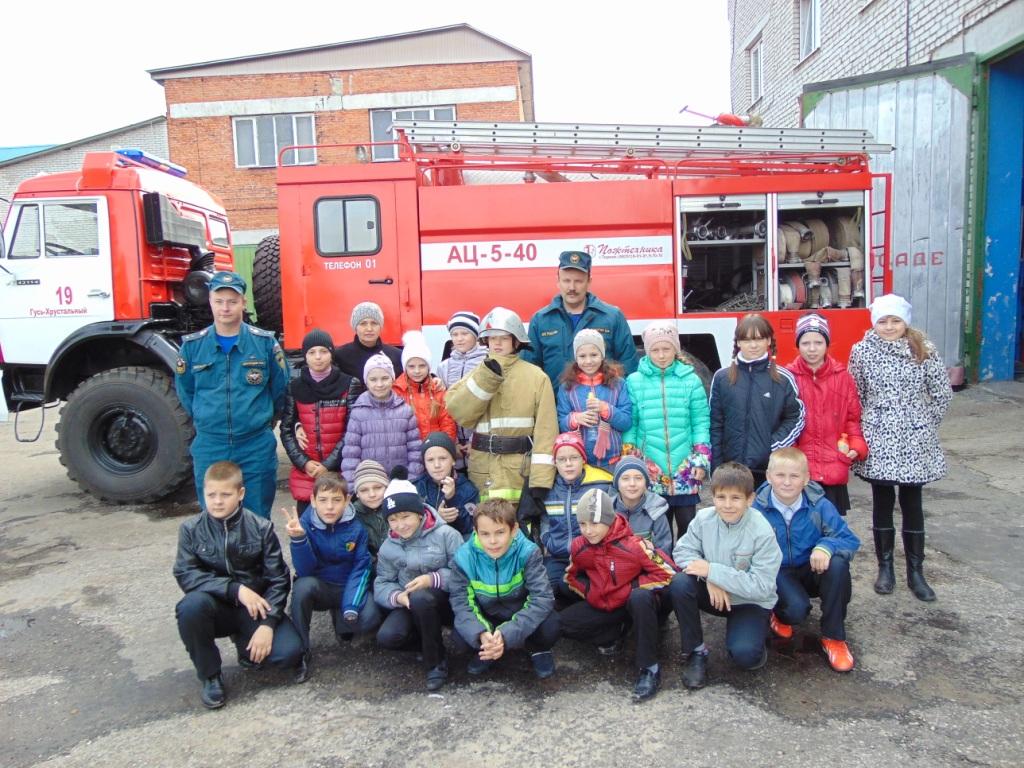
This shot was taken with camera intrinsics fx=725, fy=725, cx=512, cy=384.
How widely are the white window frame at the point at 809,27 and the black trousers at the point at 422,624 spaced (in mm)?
12176

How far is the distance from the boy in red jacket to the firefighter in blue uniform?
1936mm

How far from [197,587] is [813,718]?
2.54 metres

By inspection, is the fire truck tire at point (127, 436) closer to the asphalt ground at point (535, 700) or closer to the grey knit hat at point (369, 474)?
the asphalt ground at point (535, 700)

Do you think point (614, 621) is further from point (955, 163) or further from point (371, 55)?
point (371, 55)

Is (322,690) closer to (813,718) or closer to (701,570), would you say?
(701,570)

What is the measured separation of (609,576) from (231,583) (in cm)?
164

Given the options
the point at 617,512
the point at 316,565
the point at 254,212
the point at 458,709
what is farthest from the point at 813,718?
the point at 254,212

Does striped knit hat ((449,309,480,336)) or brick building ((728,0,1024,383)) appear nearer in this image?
striped knit hat ((449,309,480,336))

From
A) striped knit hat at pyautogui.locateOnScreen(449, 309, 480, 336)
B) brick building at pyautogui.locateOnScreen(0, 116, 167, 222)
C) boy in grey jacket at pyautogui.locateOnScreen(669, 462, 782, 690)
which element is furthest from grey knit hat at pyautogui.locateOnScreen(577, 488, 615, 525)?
brick building at pyautogui.locateOnScreen(0, 116, 167, 222)

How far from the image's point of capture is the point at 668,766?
2.48 meters

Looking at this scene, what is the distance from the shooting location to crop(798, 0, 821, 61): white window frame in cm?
1209

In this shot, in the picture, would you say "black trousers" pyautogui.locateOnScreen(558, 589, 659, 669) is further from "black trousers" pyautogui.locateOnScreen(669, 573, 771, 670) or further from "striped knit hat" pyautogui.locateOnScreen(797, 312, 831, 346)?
"striped knit hat" pyautogui.locateOnScreen(797, 312, 831, 346)

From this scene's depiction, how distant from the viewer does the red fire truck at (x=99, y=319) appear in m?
5.88

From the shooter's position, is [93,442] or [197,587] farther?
[93,442]
